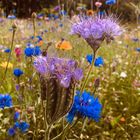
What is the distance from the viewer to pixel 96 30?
56.9 inches

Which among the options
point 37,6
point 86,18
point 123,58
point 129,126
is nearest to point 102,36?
point 86,18

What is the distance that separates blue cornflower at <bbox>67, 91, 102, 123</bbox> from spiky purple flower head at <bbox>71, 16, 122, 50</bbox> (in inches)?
8.7

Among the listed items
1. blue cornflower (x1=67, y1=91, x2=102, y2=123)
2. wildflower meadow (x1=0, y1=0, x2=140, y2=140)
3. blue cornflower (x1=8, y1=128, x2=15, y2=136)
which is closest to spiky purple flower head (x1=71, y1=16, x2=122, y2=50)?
wildflower meadow (x1=0, y1=0, x2=140, y2=140)

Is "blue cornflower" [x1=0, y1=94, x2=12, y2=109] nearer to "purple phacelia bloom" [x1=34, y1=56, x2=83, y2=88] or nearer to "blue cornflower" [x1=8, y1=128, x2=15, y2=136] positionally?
"blue cornflower" [x1=8, y1=128, x2=15, y2=136]

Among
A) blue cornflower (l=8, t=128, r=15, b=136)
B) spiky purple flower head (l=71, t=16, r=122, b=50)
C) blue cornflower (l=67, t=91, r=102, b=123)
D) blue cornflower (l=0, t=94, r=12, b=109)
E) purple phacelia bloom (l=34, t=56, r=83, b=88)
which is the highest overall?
spiky purple flower head (l=71, t=16, r=122, b=50)

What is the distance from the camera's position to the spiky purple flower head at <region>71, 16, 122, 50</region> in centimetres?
145

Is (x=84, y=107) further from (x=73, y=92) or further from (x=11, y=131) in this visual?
(x=11, y=131)

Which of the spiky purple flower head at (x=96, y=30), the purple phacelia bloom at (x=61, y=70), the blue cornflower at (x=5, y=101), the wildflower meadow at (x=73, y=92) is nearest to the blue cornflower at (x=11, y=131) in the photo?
the wildflower meadow at (x=73, y=92)

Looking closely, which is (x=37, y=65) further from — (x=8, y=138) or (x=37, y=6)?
(x=37, y=6)

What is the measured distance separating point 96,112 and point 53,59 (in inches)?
19.3

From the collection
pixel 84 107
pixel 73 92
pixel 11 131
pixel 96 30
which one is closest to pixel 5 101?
pixel 11 131

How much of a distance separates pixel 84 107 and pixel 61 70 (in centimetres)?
43

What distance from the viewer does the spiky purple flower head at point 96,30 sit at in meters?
1.45

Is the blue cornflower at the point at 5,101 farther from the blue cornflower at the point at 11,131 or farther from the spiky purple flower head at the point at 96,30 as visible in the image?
the spiky purple flower head at the point at 96,30
